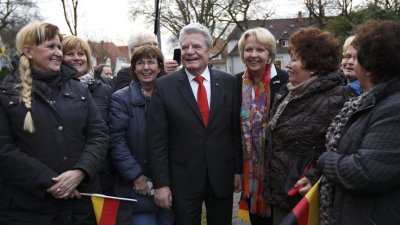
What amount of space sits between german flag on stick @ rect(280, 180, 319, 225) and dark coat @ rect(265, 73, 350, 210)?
0.41 ft

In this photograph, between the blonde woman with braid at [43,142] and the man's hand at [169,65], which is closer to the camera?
the blonde woman with braid at [43,142]

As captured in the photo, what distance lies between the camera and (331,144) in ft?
8.41

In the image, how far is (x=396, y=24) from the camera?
7.81 feet

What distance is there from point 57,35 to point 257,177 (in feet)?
6.82

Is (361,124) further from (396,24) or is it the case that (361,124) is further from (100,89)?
(100,89)

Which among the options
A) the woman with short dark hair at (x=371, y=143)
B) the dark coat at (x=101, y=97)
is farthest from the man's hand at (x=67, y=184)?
the woman with short dark hair at (x=371, y=143)

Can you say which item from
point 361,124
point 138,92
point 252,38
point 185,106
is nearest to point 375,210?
point 361,124

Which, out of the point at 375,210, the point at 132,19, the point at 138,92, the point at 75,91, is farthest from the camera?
the point at 132,19

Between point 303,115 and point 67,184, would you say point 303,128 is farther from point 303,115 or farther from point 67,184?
point 67,184

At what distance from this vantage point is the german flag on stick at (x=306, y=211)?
2.65 meters

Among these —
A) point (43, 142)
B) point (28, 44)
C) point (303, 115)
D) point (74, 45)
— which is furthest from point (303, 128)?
point (74, 45)

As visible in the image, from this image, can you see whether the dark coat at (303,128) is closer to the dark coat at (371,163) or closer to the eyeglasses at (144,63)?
the dark coat at (371,163)

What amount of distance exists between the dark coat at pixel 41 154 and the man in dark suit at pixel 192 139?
60cm

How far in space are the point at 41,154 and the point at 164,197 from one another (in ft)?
3.46
